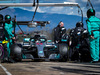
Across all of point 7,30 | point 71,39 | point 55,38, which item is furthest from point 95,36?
point 7,30

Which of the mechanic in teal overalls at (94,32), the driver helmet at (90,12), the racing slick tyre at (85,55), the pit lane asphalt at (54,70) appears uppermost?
the driver helmet at (90,12)

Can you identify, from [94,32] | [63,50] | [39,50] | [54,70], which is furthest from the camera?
[39,50]

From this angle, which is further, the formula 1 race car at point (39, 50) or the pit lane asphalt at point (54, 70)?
the formula 1 race car at point (39, 50)

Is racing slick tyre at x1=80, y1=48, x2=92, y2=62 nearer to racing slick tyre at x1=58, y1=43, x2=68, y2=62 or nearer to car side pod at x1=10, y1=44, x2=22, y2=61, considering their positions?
racing slick tyre at x1=58, y1=43, x2=68, y2=62

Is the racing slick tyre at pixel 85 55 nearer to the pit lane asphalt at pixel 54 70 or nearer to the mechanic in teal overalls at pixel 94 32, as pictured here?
the mechanic in teal overalls at pixel 94 32

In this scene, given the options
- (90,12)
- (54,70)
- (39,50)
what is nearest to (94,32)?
(90,12)

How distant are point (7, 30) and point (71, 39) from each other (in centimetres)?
333

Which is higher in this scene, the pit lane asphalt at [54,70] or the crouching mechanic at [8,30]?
the crouching mechanic at [8,30]

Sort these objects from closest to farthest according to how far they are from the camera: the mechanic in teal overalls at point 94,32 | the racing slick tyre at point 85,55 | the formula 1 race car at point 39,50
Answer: the mechanic in teal overalls at point 94,32 < the racing slick tyre at point 85,55 < the formula 1 race car at point 39,50

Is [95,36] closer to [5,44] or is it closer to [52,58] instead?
[52,58]

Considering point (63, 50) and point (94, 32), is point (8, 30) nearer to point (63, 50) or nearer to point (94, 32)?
point (63, 50)

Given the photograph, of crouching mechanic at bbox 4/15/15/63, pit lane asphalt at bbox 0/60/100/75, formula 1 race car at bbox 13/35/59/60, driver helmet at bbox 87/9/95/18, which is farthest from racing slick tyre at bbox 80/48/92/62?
crouching mechanic at bbox 4/15/15/63

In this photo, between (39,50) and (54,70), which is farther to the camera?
(39,50)

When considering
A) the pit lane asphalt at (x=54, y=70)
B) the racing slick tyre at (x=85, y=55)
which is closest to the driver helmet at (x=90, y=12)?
the racing slick tyre at (x=85, y=55)
